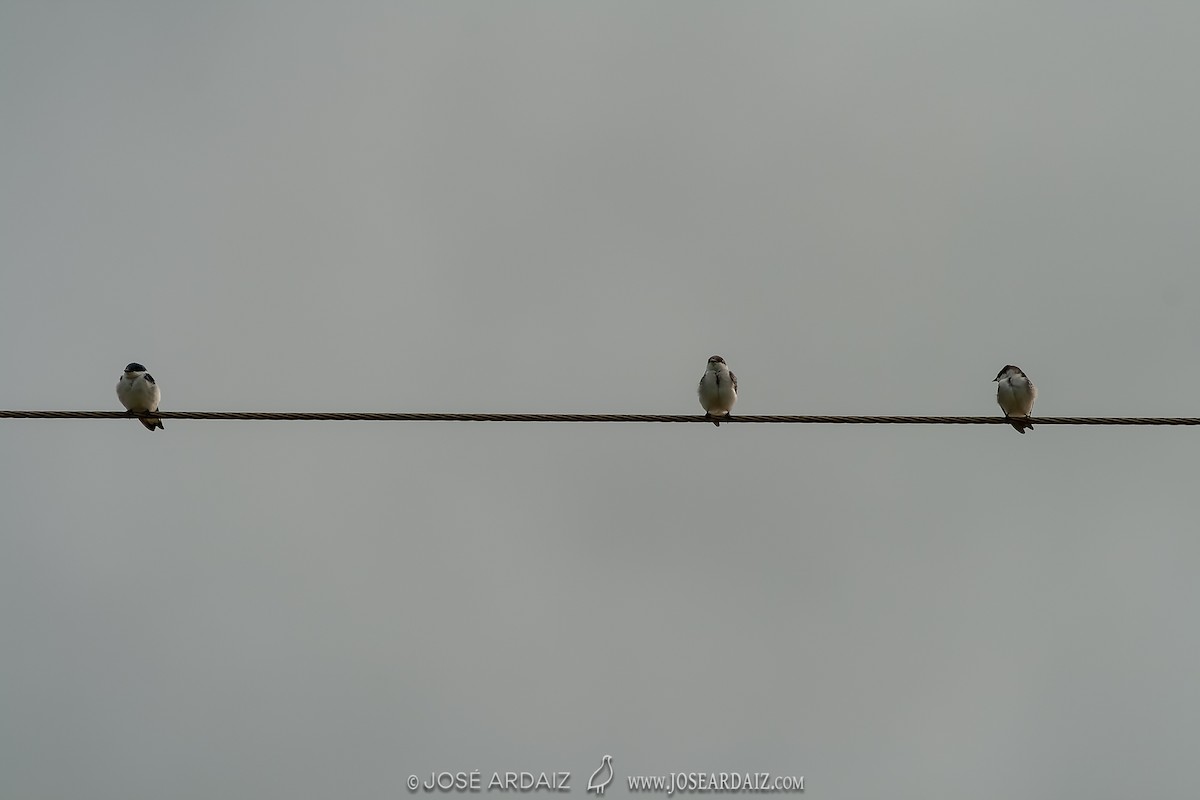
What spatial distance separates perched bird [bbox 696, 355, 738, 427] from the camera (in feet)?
54.1

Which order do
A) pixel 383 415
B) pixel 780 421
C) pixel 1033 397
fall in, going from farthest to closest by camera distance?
pixel 1033 397, pixel 780 421, pixel 383 415

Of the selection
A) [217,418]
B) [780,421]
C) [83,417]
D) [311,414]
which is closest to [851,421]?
[780,421]

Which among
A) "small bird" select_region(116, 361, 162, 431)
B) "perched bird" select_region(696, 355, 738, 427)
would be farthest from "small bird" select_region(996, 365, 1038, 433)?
"small bird" select_region(116, 361, 162, 431)

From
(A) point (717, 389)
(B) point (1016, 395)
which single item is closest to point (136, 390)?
(A) point (717, 389)

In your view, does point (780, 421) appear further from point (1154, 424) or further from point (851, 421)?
point (1154, 424)

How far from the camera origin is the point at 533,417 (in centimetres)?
1109

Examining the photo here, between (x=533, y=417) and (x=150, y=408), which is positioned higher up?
(x=533, y=417)

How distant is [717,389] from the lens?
16469 millimetres

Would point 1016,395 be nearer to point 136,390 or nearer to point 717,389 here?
point 717,389

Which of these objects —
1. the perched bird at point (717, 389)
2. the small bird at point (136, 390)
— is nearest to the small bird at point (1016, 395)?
the perched bird at point (717, 389)

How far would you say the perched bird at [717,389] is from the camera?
16484 mm

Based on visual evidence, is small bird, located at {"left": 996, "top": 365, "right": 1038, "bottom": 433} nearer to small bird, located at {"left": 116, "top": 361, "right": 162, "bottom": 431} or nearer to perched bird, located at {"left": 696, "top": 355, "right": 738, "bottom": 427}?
perched bird, located at {"left": 696, "top": 355, "right": 738, "bottom": 427}

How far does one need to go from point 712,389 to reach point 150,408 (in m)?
6.14

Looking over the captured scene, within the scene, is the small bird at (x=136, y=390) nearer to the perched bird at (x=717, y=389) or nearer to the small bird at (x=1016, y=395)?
the perched bird at (x=717, y=389)
